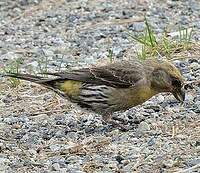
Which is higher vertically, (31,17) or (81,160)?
(81,160)

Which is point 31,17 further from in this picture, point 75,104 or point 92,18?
point 75,104

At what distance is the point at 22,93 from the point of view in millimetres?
9219

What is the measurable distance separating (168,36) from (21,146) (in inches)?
163

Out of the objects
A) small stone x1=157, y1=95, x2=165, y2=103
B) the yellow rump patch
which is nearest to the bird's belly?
the yellow rump patch

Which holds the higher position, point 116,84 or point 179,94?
point 116,84

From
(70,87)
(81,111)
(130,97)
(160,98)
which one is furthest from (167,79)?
(81,111)

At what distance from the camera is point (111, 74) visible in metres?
7.77

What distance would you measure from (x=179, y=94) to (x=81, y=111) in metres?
1.07

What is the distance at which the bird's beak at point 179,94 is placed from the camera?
25.4 feet

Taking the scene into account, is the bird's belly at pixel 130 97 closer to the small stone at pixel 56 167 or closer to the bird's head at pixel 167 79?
the bird's head at pixel 167 79

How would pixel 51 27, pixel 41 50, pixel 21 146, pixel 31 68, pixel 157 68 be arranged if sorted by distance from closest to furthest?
pixel 21 146 < pixel 157 68 < pixel 31 68 < pixel 41 50 < pixel 51 27

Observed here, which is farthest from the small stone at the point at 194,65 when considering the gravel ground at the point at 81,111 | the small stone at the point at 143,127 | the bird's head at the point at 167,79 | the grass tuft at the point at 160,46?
the small stone at the point at 143,127

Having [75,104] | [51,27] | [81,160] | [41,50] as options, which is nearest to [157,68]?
[75,104]

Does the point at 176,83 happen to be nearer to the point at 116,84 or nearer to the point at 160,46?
the point at 116,84
